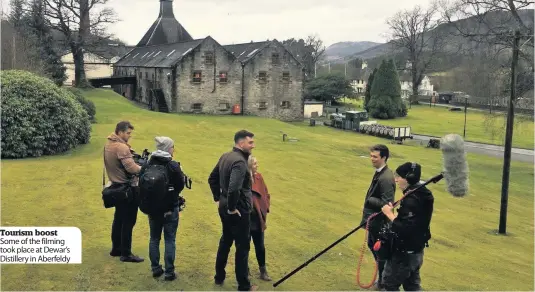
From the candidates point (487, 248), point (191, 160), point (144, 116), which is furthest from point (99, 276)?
point (144, 116)

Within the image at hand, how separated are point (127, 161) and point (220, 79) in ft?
132

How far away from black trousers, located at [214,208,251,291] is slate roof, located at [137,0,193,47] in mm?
59843

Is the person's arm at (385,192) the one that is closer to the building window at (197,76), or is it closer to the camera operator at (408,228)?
the camera operator at (408,228)

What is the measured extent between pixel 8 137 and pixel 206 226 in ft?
30.8

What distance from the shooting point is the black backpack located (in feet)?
21.8

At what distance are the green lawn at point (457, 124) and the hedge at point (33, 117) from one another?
24828 millimetres

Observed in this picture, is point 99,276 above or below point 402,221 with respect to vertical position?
below

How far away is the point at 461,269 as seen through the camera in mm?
9719

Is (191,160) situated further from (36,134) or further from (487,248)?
(487,248)

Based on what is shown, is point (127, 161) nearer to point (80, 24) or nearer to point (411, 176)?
point (411, 176)

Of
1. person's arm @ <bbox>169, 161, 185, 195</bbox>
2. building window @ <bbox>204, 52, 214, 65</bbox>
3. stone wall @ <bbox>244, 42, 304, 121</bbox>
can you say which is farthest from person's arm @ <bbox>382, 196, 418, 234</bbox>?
stone wall @ <bbox>244, 42, 304, 121</bbox>

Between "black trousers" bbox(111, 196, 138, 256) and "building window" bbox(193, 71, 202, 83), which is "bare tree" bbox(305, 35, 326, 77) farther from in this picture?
"black trousers" bbox(111, 196, 138, 256)

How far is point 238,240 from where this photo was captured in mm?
6863

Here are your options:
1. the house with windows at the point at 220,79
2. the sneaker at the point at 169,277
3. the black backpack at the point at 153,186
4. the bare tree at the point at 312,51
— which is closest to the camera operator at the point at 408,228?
the black backpack at the point at 153,186
